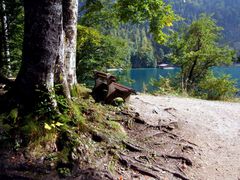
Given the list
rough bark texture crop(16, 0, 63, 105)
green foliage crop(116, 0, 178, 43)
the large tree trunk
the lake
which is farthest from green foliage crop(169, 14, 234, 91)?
rough bark texture crop(16, 0, 63, 105)

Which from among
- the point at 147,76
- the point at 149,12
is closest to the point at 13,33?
the point at 149,12

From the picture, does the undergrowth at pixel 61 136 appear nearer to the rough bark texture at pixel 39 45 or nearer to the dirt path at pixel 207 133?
the rough bark texture at pixel 39 45

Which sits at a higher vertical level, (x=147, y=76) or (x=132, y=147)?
(x=132, y=147)

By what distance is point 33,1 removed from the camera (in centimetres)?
390

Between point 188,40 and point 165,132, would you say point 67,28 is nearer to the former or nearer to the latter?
point 165,132

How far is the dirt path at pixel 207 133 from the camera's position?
4973 millimetres

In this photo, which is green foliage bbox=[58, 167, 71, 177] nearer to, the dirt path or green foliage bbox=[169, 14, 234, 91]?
the dirt path

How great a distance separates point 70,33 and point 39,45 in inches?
69.2

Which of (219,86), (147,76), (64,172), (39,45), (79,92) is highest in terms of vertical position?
(39,45)

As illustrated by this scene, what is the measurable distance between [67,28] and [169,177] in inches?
139

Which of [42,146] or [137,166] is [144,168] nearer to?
[137,166]

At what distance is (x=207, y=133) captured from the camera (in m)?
6.42

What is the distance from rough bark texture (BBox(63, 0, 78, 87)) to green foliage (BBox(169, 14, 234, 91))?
19.5m

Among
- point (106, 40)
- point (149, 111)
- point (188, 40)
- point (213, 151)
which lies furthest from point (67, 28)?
point (188, 40)
